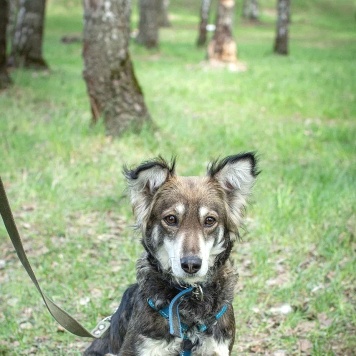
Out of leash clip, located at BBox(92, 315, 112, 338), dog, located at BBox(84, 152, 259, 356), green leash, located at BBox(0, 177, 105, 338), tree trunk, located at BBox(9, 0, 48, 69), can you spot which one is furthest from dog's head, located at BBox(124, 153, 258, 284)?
tree trunk, located at BBox(9, 0, 48, 69)

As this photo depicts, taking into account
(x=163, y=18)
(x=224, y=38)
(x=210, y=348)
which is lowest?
(x=210, y=348)

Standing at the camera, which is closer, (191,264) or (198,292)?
(191,264)

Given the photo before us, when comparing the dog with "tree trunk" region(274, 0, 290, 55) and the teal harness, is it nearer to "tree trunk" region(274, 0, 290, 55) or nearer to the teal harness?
the teal harness

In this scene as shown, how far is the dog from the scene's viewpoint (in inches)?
156

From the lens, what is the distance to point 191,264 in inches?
150

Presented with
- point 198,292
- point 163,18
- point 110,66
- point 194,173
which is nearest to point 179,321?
point 198,292

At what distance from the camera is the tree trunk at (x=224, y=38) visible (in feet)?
69.9

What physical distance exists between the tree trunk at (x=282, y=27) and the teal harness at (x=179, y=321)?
23.8 metres

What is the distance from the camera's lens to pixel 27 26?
17.8m

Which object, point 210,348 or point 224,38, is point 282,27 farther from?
point 210,348

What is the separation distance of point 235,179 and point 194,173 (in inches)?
187

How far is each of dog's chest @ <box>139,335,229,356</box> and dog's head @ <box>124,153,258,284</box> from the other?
0.38 metres

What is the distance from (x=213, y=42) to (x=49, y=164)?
13.3 metres

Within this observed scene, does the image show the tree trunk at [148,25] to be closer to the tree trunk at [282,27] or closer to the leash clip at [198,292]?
the tree trunk at [282,27]
